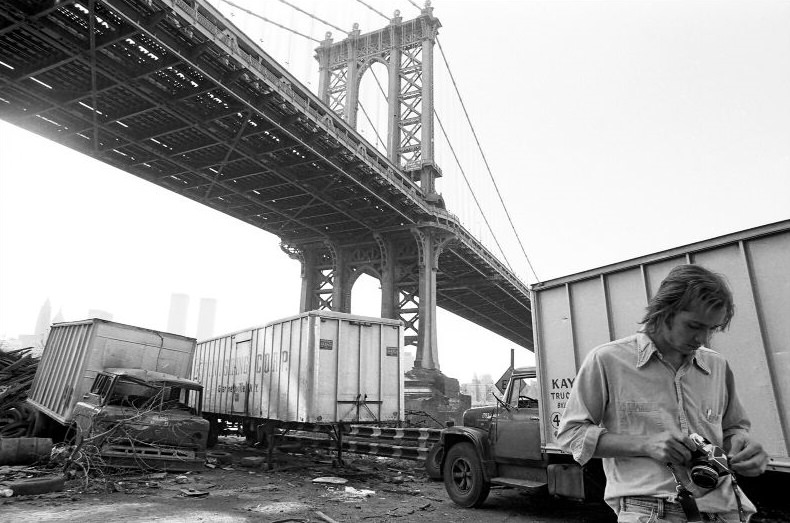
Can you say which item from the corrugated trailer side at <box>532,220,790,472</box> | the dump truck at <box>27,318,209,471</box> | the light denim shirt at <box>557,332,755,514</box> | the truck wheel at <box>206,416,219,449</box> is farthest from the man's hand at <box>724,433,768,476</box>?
the truck wheel at <box>206,416,219,449</box>

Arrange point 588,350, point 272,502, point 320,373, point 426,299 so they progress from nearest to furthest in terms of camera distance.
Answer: point 588,350 < point 272,502 < point 320,373 < point 426,299

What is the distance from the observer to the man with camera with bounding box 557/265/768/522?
64.9 inches

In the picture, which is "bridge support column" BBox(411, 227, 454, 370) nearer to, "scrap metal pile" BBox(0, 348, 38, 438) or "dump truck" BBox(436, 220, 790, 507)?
"scrap metal pile" BBox(0, 348, 38, 438)

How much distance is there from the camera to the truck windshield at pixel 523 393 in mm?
7704

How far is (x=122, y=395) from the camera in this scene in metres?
9.79

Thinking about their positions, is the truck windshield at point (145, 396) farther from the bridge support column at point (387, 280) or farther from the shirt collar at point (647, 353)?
the bridge support column at point (387, 280)

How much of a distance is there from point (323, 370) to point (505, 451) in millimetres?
4876

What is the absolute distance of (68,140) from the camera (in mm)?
20141

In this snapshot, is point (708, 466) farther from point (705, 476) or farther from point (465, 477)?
point (465, 477)

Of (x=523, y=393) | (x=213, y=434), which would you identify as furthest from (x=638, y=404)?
(x=213, y=434)

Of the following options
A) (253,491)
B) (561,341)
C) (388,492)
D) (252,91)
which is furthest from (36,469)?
(252,91)

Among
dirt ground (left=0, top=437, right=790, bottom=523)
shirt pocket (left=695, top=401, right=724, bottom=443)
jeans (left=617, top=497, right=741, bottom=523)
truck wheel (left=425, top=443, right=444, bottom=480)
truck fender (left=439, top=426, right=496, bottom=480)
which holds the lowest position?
dirt ground (left=0, top=437, right=790, bottom=523)

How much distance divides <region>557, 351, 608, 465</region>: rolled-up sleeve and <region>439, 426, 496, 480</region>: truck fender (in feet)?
20.6

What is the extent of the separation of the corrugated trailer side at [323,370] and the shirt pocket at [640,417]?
963 cm
